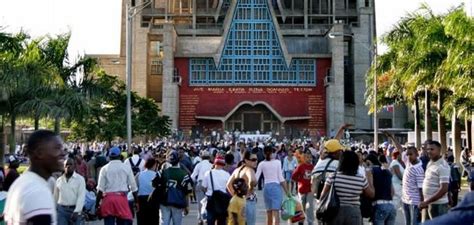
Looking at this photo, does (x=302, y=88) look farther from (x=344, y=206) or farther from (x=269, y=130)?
(x=344, y=206)

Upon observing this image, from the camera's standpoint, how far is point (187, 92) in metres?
78.4

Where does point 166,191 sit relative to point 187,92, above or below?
below

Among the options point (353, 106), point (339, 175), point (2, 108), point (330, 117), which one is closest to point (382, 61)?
point (2, 108)

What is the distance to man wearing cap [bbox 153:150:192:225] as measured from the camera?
12539 mm

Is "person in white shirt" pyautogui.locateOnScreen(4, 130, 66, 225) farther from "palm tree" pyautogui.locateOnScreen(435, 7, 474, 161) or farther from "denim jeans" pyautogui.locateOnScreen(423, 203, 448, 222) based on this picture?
"palm tree" pyautogui.locateOnScreen(435, 7, 474, 161)

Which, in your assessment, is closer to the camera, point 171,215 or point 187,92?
point 171,215

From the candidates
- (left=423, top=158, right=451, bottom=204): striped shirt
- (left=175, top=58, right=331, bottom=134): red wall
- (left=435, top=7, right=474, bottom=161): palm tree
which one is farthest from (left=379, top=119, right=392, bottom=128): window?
(left=423, top=158, right=451, bottom=204): striped shirt

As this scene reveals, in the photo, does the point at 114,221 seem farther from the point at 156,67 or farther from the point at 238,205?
the point at 156,67

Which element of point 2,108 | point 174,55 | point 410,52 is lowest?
point 2,108

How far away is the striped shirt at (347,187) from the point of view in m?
9.09

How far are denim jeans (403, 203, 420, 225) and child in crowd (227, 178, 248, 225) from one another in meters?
2.47

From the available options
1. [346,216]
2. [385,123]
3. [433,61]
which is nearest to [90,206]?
[346,216]

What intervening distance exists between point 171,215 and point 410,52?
79.5 ft

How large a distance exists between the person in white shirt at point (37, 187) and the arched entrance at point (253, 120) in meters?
74.3
